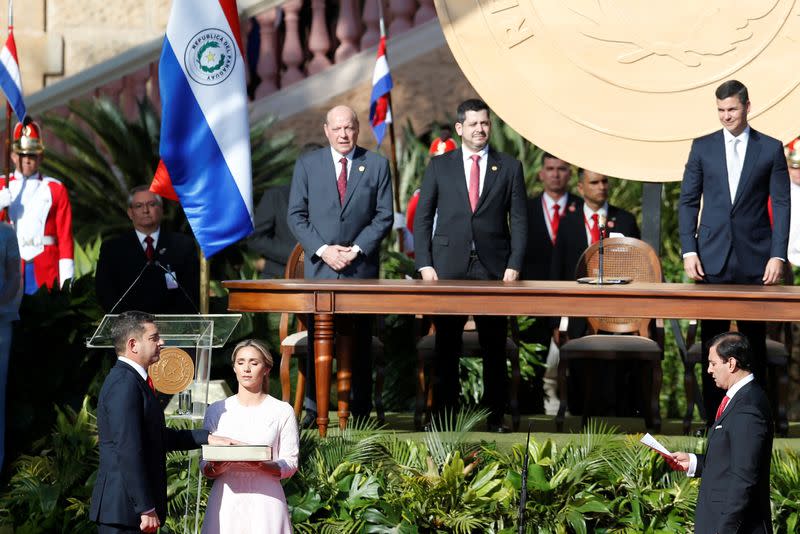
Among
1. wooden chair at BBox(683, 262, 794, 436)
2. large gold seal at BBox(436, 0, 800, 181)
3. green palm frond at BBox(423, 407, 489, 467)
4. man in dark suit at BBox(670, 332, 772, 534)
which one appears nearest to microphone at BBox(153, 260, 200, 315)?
green palm frond at BBox(423, 407, 489, 467)

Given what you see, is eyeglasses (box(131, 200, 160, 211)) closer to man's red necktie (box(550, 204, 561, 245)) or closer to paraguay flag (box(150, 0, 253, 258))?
paraguay flag (box(150, 0, 253, 258))

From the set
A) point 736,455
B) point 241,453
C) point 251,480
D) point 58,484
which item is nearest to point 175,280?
point 58,484

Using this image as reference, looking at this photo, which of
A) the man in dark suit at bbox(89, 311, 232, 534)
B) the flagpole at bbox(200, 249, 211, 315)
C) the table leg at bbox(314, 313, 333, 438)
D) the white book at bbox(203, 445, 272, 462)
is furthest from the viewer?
the flagpole at bbox(200, 249, 211, 315)

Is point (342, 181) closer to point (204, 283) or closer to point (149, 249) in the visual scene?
point (204, 283)

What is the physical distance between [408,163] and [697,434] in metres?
5.27

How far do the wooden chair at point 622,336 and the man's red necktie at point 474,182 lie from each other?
2.71 feet

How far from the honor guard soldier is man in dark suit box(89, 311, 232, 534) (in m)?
4.02

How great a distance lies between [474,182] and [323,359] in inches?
52.9

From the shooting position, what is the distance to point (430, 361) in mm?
9125

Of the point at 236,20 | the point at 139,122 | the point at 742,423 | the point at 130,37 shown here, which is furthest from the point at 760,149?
the point at 130,37

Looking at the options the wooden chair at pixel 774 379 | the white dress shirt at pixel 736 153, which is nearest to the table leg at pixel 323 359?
the wooden chair at pixel 774 379

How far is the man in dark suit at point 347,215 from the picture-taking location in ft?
27.8

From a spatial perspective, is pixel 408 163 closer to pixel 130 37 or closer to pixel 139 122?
pixel 139 122

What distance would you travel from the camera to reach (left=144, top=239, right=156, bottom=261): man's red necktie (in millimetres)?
8812
